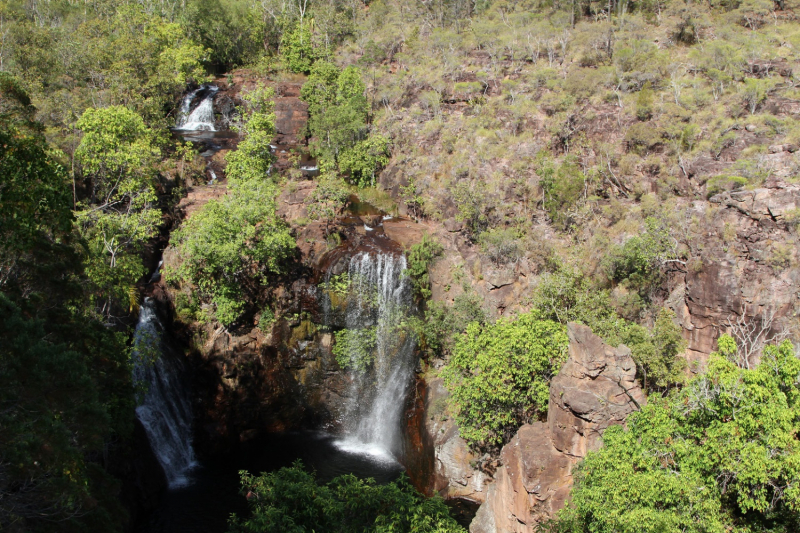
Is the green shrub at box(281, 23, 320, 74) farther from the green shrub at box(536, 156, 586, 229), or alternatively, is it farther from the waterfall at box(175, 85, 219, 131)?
the green shrub at box(536, 156, 586, 229)

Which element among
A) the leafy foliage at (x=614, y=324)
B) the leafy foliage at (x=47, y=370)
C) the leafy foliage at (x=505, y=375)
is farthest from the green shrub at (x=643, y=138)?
the leafy foliage at (x=47, y=370)

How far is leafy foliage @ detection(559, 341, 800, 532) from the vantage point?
1393 cm

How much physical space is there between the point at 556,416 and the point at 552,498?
2.94 meters

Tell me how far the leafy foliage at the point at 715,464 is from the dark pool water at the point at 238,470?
47.2ft

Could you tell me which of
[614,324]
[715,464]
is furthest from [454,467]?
[715,464]

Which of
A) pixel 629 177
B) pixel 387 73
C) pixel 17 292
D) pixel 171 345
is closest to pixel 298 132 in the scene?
pixel 387 73

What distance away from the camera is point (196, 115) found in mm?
53531

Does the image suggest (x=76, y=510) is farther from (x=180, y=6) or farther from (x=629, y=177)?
(x=180, y=6)

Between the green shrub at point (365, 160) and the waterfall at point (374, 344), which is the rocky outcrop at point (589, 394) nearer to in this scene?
the waterfall at point (374, 344)

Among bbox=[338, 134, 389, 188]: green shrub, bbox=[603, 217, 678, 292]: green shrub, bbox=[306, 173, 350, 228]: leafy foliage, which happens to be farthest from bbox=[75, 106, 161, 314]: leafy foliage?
bbox=[603, 217, 678, 292]: green shrub

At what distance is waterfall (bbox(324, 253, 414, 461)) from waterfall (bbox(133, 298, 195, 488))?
9.14m

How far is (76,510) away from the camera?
48.6 feet

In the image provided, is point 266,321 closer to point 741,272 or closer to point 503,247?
point 503,247

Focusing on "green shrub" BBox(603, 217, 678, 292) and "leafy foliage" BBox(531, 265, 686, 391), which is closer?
"leafy foliage" BBox(531, 265, 686, 391)
